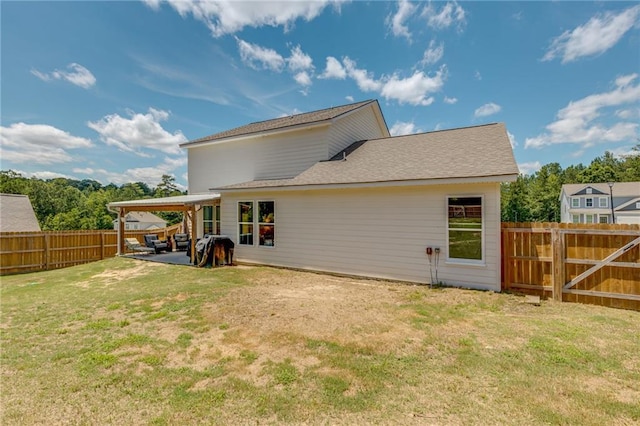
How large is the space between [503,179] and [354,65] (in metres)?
12.3

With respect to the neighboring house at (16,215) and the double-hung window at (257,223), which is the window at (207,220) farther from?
the neighboring house at (16,215)

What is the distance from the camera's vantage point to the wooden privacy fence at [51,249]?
1206cm

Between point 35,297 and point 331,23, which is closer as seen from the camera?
point 35,297

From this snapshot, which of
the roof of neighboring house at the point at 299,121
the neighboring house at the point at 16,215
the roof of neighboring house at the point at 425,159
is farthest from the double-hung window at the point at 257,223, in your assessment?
the neighboring house at the point at 16,215

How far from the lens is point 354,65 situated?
1573 centimetres

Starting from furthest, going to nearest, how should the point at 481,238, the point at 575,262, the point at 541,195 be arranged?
the point at 541,195 → the point at 481,238 → the point at 575,262

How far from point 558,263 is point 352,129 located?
975 cm

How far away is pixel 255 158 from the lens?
1374cm

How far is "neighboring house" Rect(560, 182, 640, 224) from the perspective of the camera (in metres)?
34.3

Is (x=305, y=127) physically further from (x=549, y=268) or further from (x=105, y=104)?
(x=105, y=104)

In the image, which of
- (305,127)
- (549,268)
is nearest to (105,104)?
(305,127)

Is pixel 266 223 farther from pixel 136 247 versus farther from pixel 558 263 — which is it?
pixel 558 263

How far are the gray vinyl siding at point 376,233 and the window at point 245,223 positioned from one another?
0.34 m

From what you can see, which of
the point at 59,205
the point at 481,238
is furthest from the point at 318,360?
the point at 59,205
